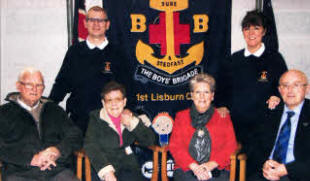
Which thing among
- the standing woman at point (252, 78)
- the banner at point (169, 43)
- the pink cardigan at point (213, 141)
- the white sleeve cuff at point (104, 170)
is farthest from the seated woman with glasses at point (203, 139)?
the banner at point (169, 43)

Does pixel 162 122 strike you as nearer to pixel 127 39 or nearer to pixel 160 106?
pixel 160 106

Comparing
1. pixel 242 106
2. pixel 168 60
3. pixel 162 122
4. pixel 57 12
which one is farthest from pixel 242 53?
pixel 57 12

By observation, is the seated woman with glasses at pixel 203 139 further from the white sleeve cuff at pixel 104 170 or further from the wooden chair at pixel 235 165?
the white sleeve cuff at pixel 104 170

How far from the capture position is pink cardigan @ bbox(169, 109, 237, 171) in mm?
2240

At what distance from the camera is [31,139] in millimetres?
2232

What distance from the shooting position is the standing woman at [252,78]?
96.4 inches

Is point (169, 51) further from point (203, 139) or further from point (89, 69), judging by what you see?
point (203, 139)

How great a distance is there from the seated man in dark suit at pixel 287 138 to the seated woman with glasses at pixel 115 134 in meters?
0.80

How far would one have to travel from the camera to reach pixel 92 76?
257cm

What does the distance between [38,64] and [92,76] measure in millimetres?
866

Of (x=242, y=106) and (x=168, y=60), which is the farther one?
(x=168, y=60)

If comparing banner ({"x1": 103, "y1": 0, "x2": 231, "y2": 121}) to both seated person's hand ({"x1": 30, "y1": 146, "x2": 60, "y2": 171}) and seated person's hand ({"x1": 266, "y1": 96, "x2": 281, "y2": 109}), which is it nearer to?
seated person's hand ({"x1": 266, "y1": 96, "x2": 281, "y2": 109})

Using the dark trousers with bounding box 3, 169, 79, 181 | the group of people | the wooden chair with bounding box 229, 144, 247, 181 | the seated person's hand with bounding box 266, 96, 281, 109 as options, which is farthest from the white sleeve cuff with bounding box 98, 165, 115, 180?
the seated person's hand with bounding box 266, 96, 281, 109

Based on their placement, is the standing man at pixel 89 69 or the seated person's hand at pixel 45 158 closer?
the seated person's hand at pixel 45 158
